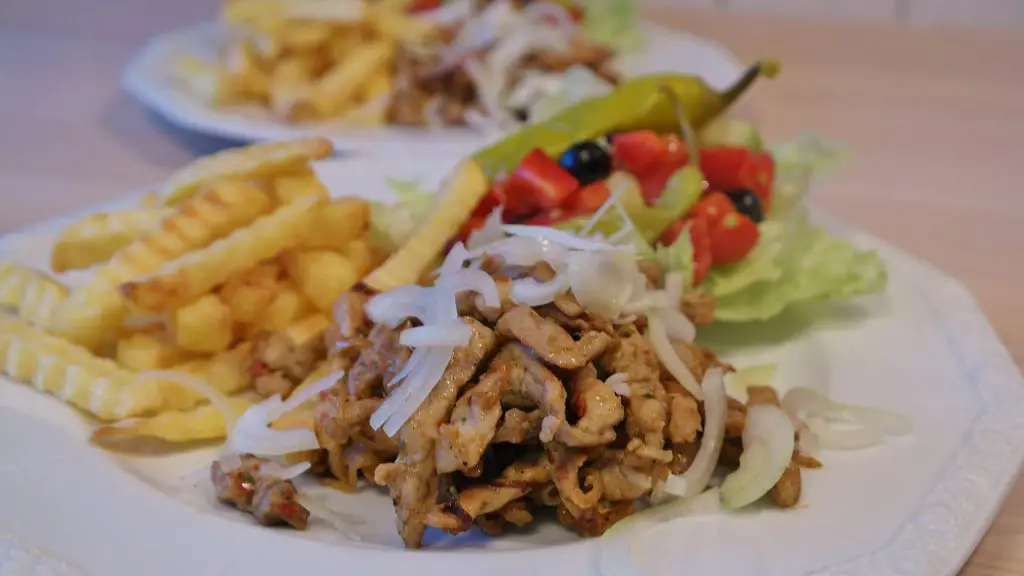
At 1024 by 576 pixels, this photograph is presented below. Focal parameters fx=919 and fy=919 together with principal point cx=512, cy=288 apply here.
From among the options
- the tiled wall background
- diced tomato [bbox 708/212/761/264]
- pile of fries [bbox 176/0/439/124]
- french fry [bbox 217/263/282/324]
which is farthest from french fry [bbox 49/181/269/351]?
the tiled wall background

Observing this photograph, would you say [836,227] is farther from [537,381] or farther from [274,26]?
[274,26]

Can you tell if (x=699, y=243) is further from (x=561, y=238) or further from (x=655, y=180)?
(x=561, y=238)

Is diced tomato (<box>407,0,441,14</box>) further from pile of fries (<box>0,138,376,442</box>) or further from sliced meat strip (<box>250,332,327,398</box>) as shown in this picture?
sliced meat strip (<box>250,332,327,398</box>)

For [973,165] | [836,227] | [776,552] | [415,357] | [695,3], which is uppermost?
[415,357]

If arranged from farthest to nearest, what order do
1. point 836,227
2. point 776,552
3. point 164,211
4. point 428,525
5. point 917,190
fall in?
point 917,190 → point 836,227 → point 164,211 → point 428,525 → point 776,552

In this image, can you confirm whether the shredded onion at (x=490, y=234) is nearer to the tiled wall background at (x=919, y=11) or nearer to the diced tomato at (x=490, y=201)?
the diced tomato at (x=490, y=201)

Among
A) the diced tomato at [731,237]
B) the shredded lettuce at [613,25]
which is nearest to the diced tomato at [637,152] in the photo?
the diced tomato at [731,237]

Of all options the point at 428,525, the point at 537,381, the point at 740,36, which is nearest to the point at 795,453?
the point at 537,381
